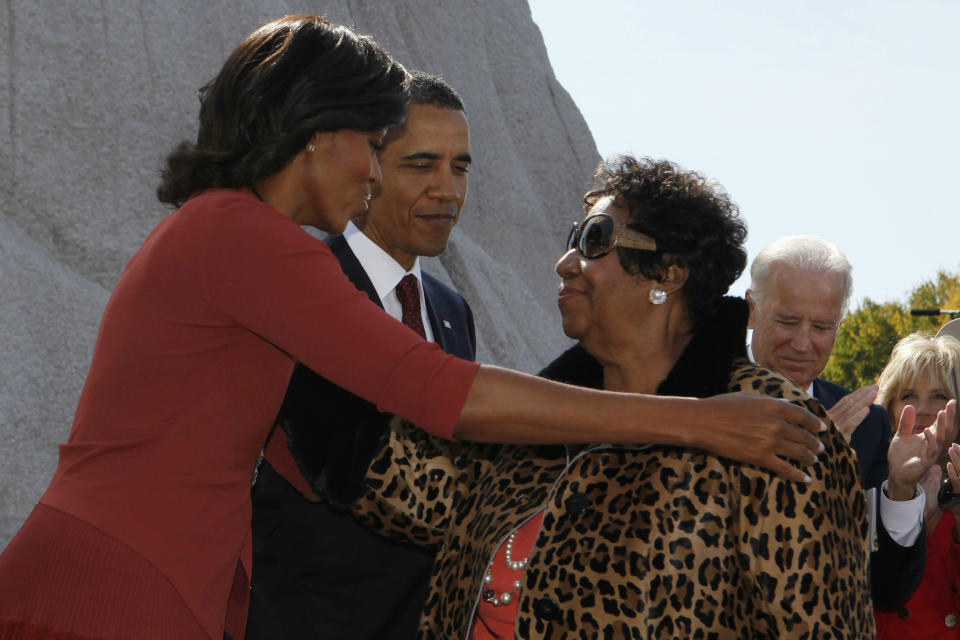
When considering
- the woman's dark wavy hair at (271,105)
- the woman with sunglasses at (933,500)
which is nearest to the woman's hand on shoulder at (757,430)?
the woman's dark wavy hair at (271,105)

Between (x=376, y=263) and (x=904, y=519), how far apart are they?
2128 millimetres

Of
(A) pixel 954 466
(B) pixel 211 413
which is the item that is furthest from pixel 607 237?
(A) pixel 954 466

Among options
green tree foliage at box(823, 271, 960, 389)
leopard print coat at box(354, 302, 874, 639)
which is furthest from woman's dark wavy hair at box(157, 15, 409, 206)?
green tree foliage at box(823, 271, 960, 389)

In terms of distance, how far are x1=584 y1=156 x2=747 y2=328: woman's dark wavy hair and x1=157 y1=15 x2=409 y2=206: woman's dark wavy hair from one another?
928 mm

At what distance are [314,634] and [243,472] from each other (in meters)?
1.09

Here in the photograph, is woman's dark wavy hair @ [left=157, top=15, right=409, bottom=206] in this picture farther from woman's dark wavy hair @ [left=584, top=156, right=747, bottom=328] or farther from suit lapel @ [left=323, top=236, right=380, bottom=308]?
suit lapel @ [left=323, top=236, right=380, bottom=308]

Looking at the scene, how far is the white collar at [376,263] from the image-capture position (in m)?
4.15

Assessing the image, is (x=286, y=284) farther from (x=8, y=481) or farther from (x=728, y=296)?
(x=8, y=481)

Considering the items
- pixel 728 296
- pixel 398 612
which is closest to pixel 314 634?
pixel 398 612

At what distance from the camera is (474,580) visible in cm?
296

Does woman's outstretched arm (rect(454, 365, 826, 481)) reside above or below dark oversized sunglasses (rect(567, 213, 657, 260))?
below

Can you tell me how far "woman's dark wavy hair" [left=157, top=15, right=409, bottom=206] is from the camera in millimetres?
2615

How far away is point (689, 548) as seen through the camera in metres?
2.70

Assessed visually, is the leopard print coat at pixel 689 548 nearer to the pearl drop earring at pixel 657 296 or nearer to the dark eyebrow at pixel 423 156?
the pearl drop earring at pixel 657 296
